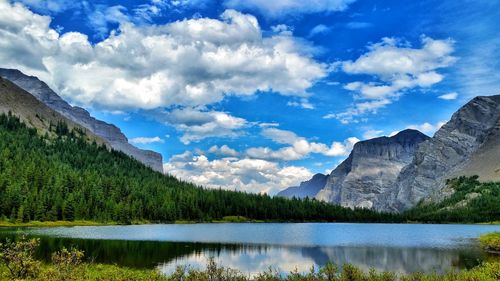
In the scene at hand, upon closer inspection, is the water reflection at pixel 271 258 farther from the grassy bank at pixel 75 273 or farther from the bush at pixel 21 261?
the bush at pixel 21 261

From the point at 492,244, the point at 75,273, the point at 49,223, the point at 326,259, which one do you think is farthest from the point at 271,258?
the point at 49,223

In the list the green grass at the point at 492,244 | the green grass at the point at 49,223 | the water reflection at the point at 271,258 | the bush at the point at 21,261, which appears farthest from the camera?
the green grass at the point at 49,223

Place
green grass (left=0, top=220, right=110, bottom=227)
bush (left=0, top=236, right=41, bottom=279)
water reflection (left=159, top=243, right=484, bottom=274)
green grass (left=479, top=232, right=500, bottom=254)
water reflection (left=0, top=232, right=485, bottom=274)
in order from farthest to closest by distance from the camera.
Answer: green grass (left=0, top=220, right=110, bottom=227)
green grass (left=479, top=232, right=500, bottom=254)
water reflection (left=159, top=243, right=484, bottom=274)
water reflection (left=0, top=232, right=485, bottom=274)
bush (left=0, top=236, right=41, bottom=279)

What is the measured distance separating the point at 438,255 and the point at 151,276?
206ft

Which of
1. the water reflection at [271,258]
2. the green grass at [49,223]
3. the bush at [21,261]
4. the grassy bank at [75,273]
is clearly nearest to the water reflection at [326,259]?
the water reflection at [271,258]

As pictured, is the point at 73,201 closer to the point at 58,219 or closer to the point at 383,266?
the point at 58,219

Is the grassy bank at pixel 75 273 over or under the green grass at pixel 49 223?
over

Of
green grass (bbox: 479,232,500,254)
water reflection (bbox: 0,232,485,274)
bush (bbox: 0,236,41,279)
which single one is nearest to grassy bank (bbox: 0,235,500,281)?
bush (bbox: 0,236,41,279)

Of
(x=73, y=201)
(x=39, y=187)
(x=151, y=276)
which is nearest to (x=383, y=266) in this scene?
(x=151, y=276)

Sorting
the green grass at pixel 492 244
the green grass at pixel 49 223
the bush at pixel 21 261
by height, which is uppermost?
the bush at pixel 21 261

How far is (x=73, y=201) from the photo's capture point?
183 m

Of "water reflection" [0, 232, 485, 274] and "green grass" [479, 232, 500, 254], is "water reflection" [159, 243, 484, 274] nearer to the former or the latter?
"water reflection" [0, 232, 485, 274]

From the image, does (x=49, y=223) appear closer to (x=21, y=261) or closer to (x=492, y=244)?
(x=492, y=244)

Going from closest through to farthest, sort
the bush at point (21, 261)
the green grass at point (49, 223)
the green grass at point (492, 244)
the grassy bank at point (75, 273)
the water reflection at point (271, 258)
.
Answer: the grassy bank at point (75, 273) < the bush at point (21, 261) < the water reflection at point (271, 258) < the green grass at point (492, 244) < the green grass at point (49, 223)
